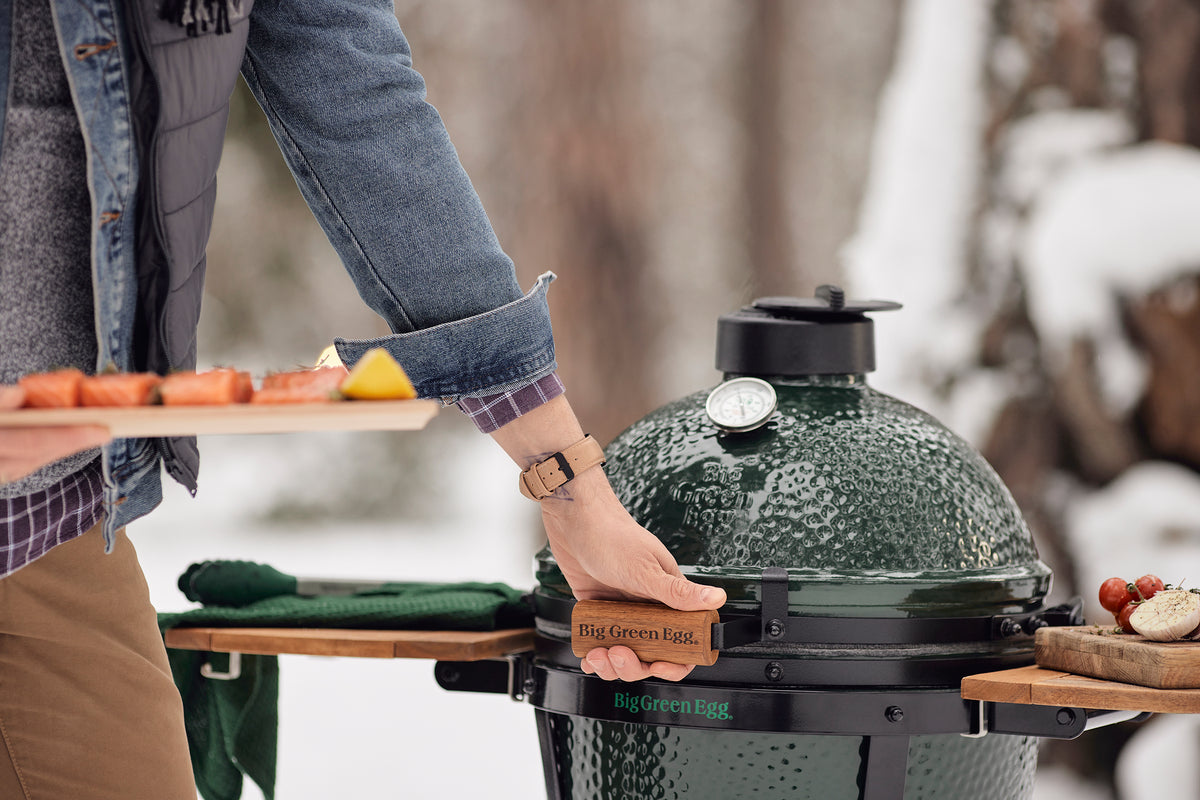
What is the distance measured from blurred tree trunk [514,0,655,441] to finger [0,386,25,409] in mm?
2918

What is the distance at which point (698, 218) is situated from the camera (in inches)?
161

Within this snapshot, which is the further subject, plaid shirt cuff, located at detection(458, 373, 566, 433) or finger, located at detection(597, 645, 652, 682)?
finger, located at detection(597, 645, 652, 682)

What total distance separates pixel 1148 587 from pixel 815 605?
448mm

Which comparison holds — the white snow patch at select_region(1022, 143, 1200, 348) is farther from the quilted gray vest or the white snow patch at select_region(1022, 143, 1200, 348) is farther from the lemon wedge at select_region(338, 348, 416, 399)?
the lemon wedge at select_region(338, 348, 416, 399)

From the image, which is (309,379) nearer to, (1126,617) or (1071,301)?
(1126,617)

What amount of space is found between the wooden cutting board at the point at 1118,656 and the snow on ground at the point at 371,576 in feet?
7.43

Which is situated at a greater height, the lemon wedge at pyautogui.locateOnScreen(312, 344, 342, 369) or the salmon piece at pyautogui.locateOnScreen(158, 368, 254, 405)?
the lemon wedge at pyautogui.locateOnScreen(312, 344, 342, 369)

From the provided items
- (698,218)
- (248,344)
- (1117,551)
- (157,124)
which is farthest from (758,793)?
(248,344)

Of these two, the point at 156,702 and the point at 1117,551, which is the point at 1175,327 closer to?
the point at 1117,551

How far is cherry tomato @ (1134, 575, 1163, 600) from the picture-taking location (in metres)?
1.53

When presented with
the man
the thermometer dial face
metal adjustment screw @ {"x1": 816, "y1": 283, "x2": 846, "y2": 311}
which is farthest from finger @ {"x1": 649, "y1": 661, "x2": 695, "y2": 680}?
metal adjustment screw @ {"x1": 816, "y1": 283, "x2": 846, "y2": 311}

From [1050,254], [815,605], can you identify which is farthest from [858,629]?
[1050,254]

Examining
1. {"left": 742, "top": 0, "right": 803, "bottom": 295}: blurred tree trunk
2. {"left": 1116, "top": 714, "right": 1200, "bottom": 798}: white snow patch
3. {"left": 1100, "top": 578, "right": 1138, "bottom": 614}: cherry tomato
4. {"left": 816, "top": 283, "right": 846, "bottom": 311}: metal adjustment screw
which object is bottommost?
{"left": 1116, "top": 714, "right": 1200, "bottom": 798}: white snow patch

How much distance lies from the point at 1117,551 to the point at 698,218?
1.68 m
